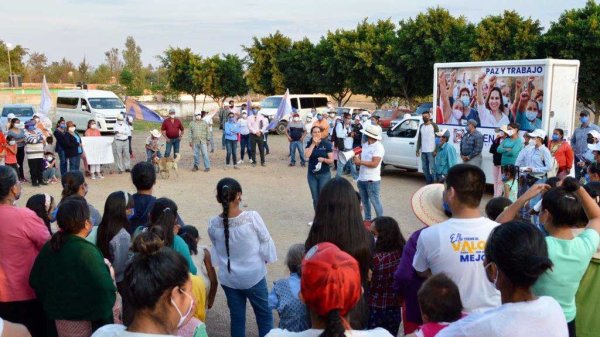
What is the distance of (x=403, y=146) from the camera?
1409 cm

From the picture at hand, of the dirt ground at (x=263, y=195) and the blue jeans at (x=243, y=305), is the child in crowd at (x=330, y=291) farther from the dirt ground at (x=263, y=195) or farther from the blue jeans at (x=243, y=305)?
the dirt ground at (x=263, y=195)

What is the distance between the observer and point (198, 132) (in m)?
15.2

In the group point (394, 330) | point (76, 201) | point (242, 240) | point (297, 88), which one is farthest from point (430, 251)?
point (297, 88)

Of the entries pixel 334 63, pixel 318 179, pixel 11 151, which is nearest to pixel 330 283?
pixel 318 179

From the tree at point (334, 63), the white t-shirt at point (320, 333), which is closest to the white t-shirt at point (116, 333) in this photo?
the white t-shirt at point (320, 333)

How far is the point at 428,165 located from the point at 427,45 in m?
15.6

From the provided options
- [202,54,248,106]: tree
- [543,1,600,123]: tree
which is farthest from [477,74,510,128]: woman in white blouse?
[202,54,248,106]: tree

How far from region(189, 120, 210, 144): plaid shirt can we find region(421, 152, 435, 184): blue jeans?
6.38 meters

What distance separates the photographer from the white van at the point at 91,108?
25.3 meters

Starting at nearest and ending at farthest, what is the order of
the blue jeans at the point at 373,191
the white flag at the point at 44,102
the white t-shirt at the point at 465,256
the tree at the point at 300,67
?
1. the white t-shirt at the point at 465,256
2. the blue jeans at the point at 373,191
3. the white flag at the point at 44,102
4. the tree at the point at 300,67

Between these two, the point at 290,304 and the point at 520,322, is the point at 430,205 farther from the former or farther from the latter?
the point at 520,322

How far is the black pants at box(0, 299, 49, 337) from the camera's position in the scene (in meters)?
3.69

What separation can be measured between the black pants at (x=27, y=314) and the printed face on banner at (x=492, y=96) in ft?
32.3

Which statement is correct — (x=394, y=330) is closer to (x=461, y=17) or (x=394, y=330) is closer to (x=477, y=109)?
(x=477, y=109)
